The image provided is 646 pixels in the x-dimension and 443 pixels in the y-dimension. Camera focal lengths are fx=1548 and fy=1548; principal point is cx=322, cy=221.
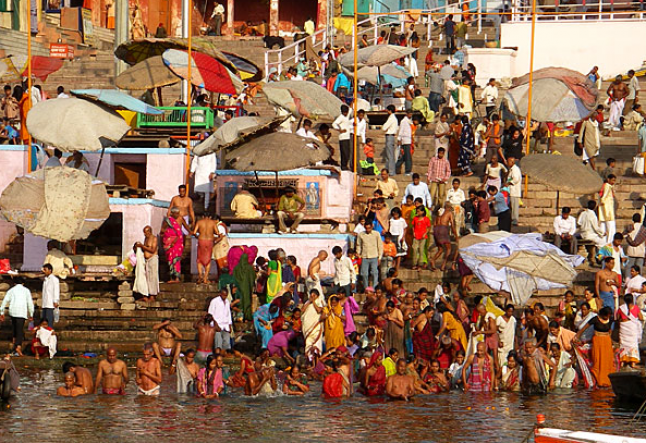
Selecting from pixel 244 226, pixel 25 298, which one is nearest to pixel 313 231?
pixel 244 226

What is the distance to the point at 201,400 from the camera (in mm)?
19812

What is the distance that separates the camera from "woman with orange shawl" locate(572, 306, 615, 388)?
2130cm

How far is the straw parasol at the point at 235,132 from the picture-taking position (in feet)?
83.7

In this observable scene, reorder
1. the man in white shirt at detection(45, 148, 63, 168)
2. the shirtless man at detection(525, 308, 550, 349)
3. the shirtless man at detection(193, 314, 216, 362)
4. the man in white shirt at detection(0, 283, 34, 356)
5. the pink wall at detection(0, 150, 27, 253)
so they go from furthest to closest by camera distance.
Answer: the pink wall at detection(0, 150, 27, 253) < the man in white shirt at detection(45, 148, 63, 168) < the man in white shirt at detection(0, 283, 34, 356) < the shirtless man at detection(525, 308, 550, 349) < the shirtless man at detection(193, 314, 216, 362)

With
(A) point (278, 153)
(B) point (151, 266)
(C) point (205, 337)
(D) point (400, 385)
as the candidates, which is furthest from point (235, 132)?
(D) point (400, 385)

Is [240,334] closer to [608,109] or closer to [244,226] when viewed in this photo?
[244,226]

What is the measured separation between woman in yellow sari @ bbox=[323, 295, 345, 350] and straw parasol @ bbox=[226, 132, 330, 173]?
11.9 ft

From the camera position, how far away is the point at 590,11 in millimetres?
38469

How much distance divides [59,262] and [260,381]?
18.8 ft

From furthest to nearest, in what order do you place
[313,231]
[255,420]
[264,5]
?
[264,5] → [313,231] → [255,420]

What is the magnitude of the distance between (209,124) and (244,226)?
4.14 metres

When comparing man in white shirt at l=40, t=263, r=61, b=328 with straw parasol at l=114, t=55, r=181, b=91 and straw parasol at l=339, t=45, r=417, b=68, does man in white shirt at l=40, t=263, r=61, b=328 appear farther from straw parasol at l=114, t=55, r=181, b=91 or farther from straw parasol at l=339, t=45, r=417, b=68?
straw parasol at l=339, t=45, r=417, b=68

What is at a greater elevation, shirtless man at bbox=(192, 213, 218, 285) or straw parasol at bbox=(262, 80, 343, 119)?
straw parasol at bbox=(262, 80, 343, 119)

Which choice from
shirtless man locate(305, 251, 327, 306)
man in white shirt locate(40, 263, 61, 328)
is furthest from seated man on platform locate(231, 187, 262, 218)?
man in white shirt locate(40, 263, 61, 328)
